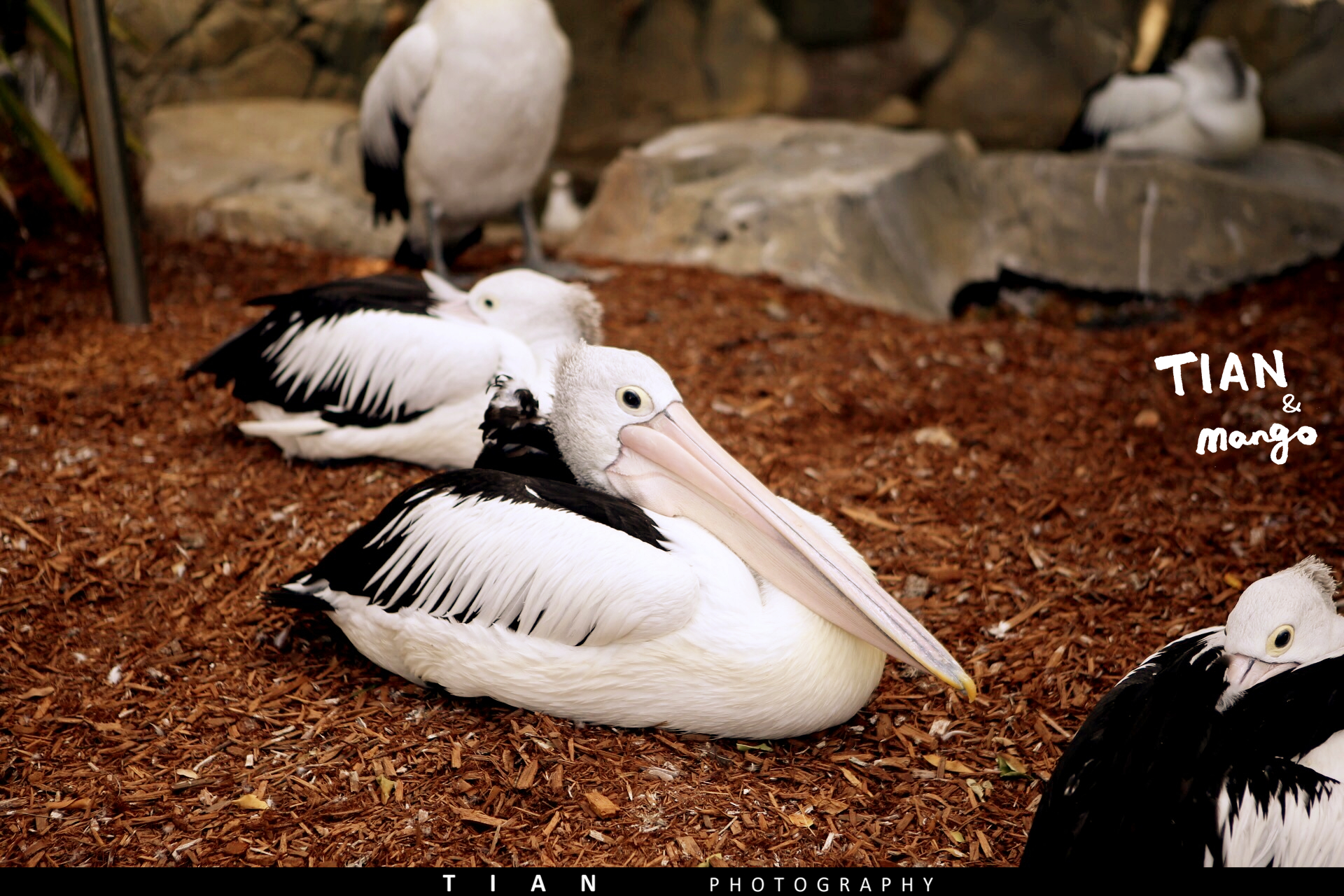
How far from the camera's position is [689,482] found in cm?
250

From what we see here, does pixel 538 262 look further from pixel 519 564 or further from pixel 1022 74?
pixel 1022 74

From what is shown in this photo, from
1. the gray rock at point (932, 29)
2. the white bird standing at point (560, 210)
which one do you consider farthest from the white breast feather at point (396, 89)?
the gray rock at point (932, 29)

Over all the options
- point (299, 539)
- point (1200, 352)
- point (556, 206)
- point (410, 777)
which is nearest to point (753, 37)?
point (556, 206)

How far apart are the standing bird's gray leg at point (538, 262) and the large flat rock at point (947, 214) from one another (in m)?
0.52

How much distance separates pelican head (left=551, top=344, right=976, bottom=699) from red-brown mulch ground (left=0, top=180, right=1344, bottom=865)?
1.30 feet

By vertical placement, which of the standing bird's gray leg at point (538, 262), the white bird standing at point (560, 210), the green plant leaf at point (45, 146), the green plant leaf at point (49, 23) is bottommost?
the white bird standing at point (560, 210)

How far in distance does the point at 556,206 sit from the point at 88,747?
292 inches

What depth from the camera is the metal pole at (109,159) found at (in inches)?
173

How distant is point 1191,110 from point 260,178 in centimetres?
586

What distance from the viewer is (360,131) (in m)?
5.70

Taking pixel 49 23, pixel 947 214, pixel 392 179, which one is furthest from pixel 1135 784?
pixel 49 23

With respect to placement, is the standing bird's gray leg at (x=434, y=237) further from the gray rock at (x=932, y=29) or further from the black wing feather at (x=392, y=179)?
the gray rock at (x=932, y=29)

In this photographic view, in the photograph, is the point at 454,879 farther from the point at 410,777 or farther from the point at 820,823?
the point at 820,823

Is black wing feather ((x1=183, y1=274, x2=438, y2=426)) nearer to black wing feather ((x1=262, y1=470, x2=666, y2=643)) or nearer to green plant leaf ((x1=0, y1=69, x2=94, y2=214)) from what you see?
black wing feather ((x1=262, y1=470, x2=666, y2=643))
